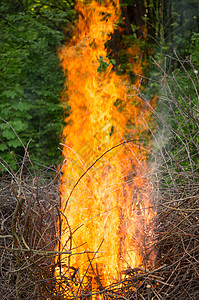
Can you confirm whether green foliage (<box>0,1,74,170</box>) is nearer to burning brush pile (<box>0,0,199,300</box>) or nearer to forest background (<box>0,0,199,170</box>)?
forest background (<box>0,0,199,170</box>)

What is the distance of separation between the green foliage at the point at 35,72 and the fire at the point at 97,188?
4.96 meters

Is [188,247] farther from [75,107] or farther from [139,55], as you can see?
[139,55]

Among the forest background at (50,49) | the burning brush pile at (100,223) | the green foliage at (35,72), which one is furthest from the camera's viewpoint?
the green foliage at (35,72)

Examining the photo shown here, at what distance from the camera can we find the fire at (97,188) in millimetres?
2662

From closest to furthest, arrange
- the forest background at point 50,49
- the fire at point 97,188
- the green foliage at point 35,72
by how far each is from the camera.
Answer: the fire at point 97,188
the forest background at point 50,49
the green foliage at point 35,72

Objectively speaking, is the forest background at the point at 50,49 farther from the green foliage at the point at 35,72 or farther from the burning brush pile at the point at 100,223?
the burning brush pile at the point at 100,223

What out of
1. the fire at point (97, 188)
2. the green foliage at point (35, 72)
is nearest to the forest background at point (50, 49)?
the green foliage at point (35, 72)

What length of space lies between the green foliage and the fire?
4.96 meters

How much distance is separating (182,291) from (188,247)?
13.0 inches

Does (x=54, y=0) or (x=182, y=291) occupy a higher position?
(x=54, y=0)

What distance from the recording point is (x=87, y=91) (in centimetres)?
295

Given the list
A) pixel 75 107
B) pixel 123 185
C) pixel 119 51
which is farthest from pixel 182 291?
pixel 119 51

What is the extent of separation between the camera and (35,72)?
31.6 ft

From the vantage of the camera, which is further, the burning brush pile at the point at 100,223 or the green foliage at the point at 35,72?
the green foliage at the point at 35,72
